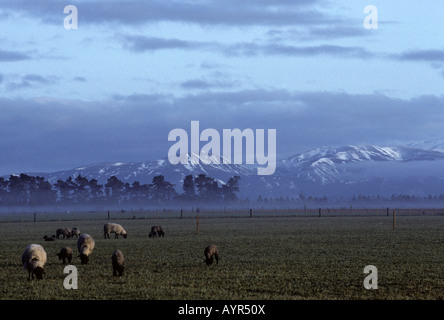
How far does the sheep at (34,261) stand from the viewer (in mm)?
24875

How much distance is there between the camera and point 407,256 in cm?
3297

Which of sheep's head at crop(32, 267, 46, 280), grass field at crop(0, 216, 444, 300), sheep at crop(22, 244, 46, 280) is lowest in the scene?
grass field at crop(0, 216, 444, 300)

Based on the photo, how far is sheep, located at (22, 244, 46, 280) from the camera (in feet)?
81.6

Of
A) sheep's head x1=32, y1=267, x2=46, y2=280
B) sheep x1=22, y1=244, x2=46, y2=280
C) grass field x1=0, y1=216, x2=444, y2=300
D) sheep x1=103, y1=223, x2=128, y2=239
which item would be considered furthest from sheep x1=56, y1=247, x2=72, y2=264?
sheep x1=103, y1=223, x2=128, y2=239

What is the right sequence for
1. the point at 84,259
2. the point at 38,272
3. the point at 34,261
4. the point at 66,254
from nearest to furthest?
the point at 38,272 → the point at 34,261 → the point at 84,259 → the point at 66,254

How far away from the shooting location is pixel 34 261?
25344 millimetres

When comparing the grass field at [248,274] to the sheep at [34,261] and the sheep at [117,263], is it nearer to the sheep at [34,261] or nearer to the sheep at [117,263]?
the sheep at [117,263]

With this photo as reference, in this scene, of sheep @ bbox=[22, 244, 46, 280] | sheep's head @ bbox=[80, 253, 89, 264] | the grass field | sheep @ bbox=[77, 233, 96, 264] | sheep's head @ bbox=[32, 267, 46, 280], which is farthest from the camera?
sheep @ bbox=[77, 233, 96, 264]

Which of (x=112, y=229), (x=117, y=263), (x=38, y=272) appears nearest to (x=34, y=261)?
(x=38, y=272)

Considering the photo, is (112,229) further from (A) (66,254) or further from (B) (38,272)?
(B) (38,272)

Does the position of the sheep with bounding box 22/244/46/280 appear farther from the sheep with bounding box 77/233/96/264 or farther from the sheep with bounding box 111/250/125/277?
the sheep with bounding box 77/233/96/264

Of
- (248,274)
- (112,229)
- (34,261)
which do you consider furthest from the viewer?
(112,229)
